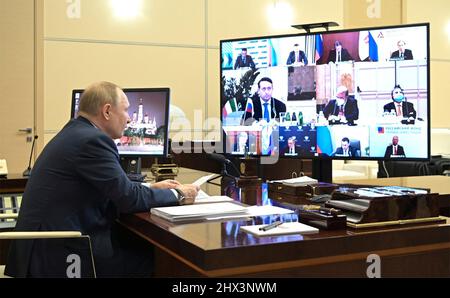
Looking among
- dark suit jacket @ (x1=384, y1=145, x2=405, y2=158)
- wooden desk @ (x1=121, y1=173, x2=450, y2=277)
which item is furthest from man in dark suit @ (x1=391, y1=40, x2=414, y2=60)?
wooden desk @ (x1=121, y1=173, x2=450, y2=277)

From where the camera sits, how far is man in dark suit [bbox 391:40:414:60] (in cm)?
229

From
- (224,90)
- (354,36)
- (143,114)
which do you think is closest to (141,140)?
(143,114)

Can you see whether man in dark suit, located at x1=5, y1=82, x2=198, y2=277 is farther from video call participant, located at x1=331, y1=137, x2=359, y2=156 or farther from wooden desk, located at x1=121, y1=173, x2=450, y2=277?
video call participant, located at x1=331, y1=137, x2=359, y2=156

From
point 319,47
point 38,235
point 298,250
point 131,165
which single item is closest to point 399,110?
point 319,47

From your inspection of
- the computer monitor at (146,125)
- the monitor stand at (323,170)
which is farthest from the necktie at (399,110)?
the computer monitor at (146,125)

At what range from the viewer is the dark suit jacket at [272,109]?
2.59m

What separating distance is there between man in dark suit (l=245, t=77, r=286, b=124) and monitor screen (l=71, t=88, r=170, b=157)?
521mm

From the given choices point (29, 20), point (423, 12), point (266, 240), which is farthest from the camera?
point (423, 12)

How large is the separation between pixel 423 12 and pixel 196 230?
6282 mm

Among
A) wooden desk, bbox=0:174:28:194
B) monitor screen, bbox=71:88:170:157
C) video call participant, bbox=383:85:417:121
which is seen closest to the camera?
video call participant, bbox=383:85:417:121

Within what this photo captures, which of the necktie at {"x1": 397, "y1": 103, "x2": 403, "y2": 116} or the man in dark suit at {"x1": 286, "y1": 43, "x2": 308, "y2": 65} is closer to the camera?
the necktie at {"x1": 397, "y1": 103, "x2": 403, "y2": 116}

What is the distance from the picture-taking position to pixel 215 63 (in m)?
5.40

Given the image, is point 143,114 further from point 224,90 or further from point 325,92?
point 325,92

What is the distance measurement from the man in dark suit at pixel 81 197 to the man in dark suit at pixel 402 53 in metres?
1.10
